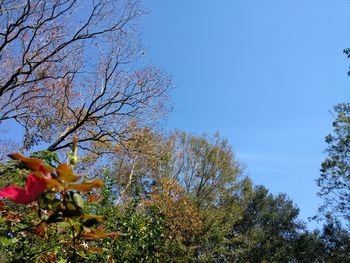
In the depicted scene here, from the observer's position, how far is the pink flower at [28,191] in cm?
77

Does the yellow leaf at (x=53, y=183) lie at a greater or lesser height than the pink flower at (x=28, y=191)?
greater

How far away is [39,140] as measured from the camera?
1184cm

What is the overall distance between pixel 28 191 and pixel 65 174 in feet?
0.27

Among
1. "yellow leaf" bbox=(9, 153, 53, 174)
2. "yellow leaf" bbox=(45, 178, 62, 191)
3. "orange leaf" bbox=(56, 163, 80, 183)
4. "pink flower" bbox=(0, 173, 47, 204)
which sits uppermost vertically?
"yellow leaf" bbox=(9, 153, 53, 174)

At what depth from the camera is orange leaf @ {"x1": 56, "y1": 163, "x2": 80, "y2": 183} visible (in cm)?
81

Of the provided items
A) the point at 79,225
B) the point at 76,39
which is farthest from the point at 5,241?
the point at 76,39

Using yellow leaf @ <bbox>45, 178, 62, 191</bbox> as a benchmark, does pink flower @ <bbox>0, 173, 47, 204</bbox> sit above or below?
below

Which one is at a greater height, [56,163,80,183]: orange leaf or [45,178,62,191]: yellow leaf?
[56,163,80,183]: orange leaf

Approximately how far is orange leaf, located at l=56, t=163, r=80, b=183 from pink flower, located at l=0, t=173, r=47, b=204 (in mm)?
42

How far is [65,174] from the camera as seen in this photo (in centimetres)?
82

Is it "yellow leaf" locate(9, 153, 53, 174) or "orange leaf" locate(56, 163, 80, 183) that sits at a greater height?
"yellow leaf" locate(9, 153, 53, 174)

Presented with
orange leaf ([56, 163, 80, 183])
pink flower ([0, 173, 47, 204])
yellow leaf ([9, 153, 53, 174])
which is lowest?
pink flower ([0, 173, 47, 204])

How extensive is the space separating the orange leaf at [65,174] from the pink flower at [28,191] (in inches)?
1.7

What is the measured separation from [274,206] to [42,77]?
17.0 m
